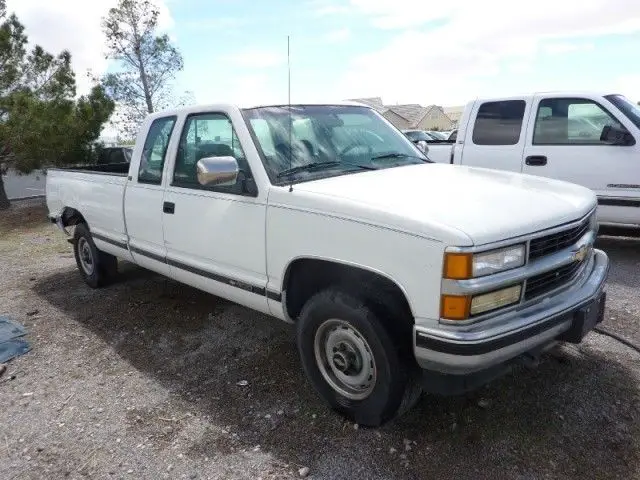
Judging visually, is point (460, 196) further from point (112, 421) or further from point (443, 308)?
point (112, 421)

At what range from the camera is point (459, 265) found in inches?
92.7

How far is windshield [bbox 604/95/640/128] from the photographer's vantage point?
231 inches

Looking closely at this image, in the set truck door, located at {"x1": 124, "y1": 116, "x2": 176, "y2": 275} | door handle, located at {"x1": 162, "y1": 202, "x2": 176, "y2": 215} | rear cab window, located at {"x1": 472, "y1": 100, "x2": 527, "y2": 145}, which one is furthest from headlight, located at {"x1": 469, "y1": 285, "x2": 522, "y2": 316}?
rear cab window, located at {"x1": 472, "y1": 100, "x2": 527, "y2": 145}

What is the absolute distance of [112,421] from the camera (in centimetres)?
328

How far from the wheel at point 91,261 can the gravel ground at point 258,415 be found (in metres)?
1.09

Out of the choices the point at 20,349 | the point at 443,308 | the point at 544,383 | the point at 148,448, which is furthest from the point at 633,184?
the point at 20,349

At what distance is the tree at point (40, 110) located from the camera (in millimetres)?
10961

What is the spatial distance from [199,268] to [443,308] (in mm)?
2059

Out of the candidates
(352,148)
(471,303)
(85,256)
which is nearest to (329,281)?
(471,303)

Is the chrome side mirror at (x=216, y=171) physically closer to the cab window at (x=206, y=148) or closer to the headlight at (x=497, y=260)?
the cab window at (x=206, y=148)

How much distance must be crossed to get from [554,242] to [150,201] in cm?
309

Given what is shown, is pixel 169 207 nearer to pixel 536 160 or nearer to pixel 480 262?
pixel 480 262

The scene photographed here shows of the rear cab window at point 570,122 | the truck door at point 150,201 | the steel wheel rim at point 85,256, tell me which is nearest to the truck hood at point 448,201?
the truck door at point 150,201

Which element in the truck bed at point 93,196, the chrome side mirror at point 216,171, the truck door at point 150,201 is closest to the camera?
the chrome side mirror at point 216,171
